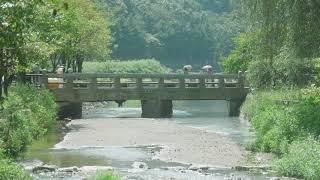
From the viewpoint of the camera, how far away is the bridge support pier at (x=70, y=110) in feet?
109

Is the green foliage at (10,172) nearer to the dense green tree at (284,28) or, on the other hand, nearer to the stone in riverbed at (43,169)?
the stone in riverbed at (43,169)

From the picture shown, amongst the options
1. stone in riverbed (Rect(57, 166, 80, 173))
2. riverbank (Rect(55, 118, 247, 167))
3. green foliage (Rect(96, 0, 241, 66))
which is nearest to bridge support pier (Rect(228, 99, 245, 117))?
riverbank (Rect(55, 118, 247, 167))

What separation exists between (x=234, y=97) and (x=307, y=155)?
70.1 feet

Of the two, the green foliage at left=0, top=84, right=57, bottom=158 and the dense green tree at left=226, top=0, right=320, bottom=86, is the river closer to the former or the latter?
the green foliage at left=0, top=84, right=57, bottom=158

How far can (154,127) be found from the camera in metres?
27.5

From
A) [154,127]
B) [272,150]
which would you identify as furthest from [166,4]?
[272,150]

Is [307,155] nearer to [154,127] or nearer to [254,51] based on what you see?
[254,51]

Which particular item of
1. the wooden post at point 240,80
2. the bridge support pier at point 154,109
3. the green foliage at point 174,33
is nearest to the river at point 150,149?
the bridge support pier at point 154,109

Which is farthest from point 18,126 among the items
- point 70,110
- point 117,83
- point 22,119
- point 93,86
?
point 117,83

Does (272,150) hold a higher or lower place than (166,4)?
lower

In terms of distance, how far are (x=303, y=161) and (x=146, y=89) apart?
67.6 ft

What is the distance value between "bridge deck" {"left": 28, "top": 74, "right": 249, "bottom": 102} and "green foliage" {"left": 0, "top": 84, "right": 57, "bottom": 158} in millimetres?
5858

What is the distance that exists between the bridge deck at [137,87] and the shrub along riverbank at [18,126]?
7686 mm

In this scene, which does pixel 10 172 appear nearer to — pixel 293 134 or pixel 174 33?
pixel 293 134
